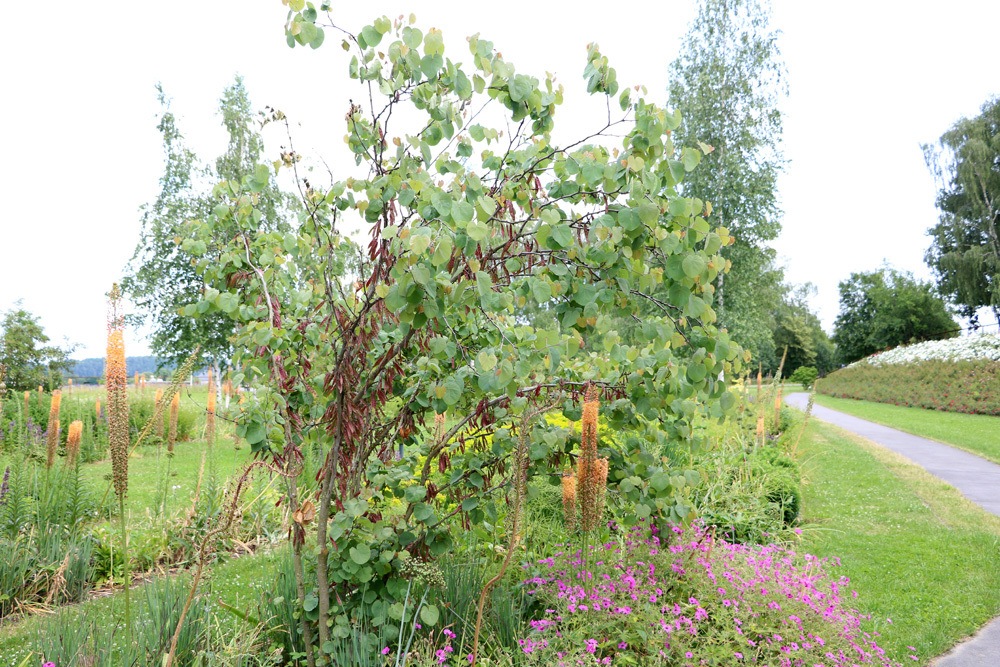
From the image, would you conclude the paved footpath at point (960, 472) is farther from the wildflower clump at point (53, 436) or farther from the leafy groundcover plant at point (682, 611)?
the wildflower clump at point (53, 436)

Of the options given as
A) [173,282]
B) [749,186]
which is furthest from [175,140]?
[749,186]

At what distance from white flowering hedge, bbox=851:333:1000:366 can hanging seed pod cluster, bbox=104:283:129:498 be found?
26699mm

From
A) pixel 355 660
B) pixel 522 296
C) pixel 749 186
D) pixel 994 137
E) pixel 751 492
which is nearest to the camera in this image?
pixel 355 660

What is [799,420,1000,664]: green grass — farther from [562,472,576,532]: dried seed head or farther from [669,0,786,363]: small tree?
[669,0,786,363]: small tree

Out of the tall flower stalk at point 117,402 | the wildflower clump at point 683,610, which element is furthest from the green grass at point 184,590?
the wildflower clump at point 683,610

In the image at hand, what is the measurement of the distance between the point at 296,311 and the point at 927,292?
45.9m

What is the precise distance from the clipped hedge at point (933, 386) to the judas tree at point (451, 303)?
1952cm

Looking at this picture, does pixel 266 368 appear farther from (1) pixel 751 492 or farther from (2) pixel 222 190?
(1) pixel 751 492

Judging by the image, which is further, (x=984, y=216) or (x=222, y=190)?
(x=984, y=216)

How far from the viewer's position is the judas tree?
2.48 m

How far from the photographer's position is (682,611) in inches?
132

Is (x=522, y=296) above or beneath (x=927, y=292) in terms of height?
beneath

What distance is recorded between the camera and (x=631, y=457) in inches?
135

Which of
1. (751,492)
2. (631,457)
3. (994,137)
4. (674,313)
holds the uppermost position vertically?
(994,137)
